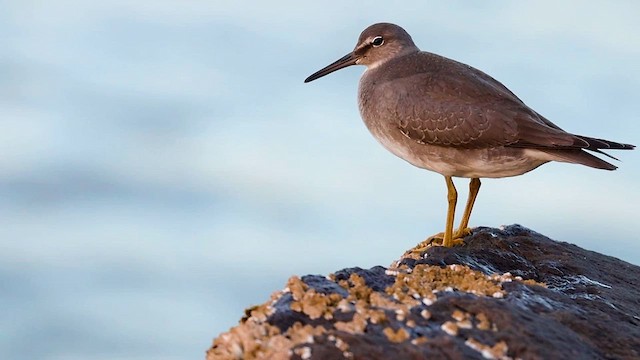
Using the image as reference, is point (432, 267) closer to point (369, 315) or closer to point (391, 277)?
point (391, 277)

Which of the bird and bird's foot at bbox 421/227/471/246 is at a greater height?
the bird

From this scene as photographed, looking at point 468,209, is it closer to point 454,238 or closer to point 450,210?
point 450,210

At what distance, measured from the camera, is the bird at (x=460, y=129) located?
8.66 meters

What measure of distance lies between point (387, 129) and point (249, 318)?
196 inches

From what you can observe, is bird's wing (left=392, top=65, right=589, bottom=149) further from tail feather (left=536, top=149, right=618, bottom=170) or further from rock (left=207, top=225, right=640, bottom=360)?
rock (left=207, top=225, right=640, bottom=360)

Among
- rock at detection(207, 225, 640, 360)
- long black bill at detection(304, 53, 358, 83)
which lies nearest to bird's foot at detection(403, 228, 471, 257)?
rock at detection(207, 225, 640, 360)

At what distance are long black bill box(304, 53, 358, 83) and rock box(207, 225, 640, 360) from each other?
544 centimetres

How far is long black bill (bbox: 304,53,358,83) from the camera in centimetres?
1117

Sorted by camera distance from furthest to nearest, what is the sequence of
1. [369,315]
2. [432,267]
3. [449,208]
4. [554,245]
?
[449,208] → [554,245] → [432,267] → [369,315]

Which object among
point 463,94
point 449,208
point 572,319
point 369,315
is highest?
point 463,94

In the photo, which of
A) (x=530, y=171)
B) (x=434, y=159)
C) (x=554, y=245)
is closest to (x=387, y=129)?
(x=434, y=159)

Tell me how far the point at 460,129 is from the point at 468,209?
2.81 ft

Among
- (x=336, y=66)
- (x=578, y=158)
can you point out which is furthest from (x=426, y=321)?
(x=336, y=66)

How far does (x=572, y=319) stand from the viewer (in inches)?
190
